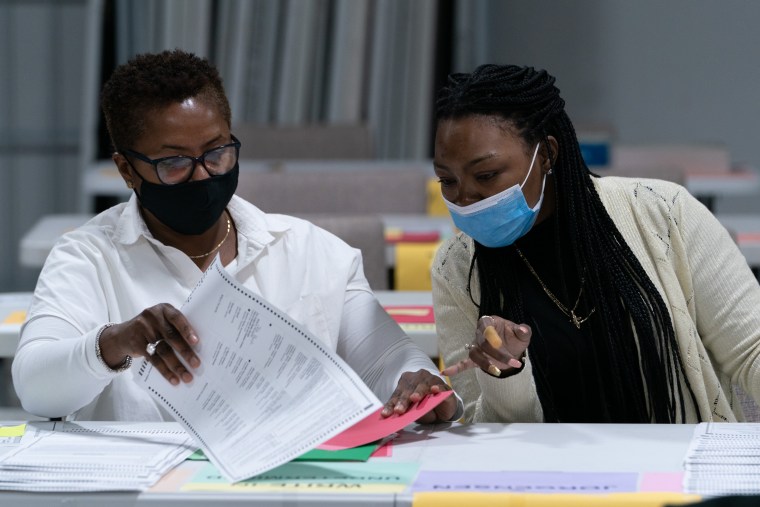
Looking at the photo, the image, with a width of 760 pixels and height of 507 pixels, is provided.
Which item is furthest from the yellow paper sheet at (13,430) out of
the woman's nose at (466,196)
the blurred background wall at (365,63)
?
the blurred background wall at (365,63)

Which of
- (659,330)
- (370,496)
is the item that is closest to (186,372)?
(370,496)

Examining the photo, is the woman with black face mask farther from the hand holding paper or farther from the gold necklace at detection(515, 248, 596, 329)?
the gold necklace at detection(515, 248, 596, 329)

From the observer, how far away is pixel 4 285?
645cm

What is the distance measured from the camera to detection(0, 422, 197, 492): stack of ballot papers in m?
1.50

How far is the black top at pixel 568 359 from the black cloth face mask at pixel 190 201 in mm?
541

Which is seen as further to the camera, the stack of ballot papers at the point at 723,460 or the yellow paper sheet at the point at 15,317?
the yellow paper sheet at the point at 15,317

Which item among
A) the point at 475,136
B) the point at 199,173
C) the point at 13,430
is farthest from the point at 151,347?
the point at 475,136

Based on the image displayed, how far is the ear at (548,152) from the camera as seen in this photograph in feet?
6.63

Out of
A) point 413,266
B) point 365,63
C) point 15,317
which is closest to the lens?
point 15,317

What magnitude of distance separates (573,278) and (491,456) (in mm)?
546

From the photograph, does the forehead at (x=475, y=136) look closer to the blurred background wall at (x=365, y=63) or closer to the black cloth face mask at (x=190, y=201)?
the black cloth face mask at (x=190, y=201)

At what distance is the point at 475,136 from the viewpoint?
1.91m

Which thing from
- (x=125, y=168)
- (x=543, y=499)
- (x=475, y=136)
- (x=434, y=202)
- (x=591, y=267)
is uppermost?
(x=475, y=136)

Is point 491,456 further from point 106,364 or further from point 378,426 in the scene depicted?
point 106,364
